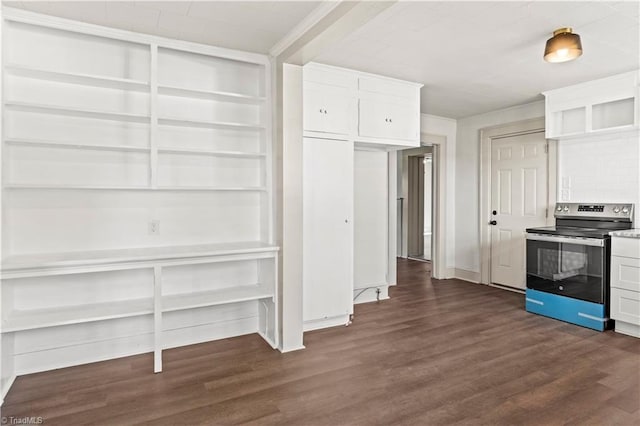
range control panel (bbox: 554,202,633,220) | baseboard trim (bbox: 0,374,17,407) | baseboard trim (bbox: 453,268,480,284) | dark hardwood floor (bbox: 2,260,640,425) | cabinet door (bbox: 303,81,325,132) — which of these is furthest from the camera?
baseboard trim (bbox: 453,268,480,284)

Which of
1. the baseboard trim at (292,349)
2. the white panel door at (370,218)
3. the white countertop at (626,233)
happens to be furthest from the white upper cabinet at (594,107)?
the baseboard trim at (292,349)

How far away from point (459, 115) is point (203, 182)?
402cm

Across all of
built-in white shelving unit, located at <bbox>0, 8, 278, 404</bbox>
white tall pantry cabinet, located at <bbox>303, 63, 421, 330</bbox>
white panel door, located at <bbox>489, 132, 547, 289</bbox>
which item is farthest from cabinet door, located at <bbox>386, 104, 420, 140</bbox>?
white panel door, located at <bbox>489, 132, 547, 289</bbox>

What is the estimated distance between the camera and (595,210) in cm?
412

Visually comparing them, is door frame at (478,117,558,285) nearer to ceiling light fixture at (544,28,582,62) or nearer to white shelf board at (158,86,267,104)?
ceiling light fixture at (544,28,582,62)

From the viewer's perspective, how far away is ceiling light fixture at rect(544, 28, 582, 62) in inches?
106

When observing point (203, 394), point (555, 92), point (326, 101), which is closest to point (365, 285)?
point (326, 101)

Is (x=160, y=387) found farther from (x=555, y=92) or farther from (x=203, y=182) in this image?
(x=555, y=92)

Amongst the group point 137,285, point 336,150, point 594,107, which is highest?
point 594,107

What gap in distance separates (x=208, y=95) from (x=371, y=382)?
8.36 ft

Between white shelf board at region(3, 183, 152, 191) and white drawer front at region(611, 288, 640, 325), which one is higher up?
white shelf board at region(3, 183, 152, 191)

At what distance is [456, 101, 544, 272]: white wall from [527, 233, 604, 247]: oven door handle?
147 centimetres

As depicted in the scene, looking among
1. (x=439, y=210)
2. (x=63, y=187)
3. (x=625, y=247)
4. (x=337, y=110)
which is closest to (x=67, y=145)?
(x=63, y=187)

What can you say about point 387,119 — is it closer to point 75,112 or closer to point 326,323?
point 326,323
